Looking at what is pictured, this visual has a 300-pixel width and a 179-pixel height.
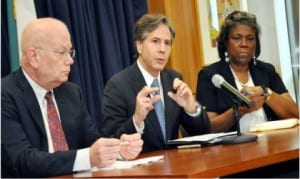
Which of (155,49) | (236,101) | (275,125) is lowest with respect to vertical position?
(275,125)

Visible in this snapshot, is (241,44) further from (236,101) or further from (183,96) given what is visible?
(236,101)

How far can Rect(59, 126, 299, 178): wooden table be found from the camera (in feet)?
5.11

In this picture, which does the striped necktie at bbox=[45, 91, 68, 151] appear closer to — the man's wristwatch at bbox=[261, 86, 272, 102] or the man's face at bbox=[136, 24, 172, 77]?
the man's face at bbox=[136, 24, 172, 77]

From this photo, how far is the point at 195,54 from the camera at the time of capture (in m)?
4.03

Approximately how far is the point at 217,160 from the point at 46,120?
73 cm

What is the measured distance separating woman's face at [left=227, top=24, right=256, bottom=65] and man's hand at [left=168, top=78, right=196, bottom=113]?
750 millimetres

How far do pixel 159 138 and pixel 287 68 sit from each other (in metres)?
2.42

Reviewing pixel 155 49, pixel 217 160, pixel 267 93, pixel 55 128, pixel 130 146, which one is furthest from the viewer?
pixel 267 93

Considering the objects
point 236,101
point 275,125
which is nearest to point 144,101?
point 236,101

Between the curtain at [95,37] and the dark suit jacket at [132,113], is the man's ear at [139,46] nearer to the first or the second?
the dark suit jacket at [132,113]

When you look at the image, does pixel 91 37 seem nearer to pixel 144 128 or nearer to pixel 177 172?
pixel 144 128

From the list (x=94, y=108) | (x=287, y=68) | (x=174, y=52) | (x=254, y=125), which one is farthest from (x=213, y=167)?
(x=287, y=68)

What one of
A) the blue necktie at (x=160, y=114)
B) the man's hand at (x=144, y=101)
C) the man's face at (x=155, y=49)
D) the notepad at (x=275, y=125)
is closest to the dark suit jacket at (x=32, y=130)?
the man's hand at (x=144, y=101)

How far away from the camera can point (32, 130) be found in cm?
201
